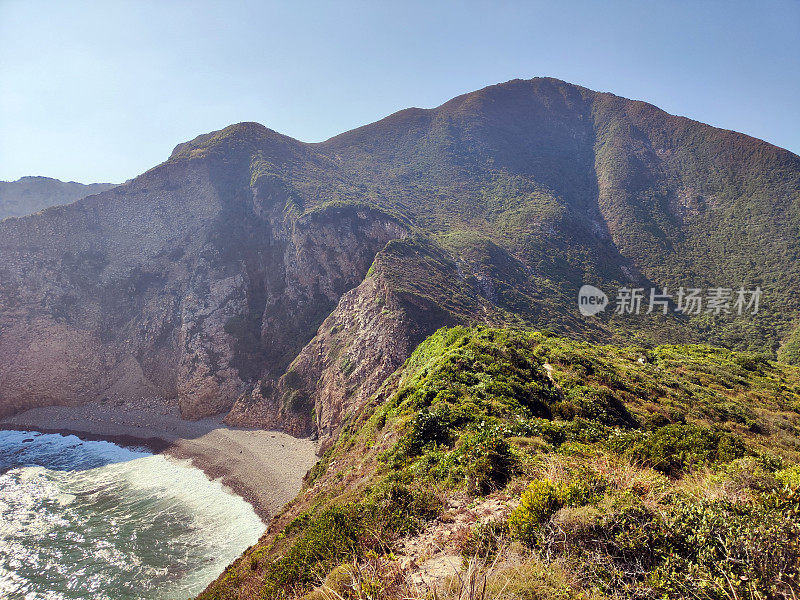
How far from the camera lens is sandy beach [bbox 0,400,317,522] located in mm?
24281

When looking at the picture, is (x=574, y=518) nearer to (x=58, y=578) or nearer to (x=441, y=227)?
(x=58, y=578)

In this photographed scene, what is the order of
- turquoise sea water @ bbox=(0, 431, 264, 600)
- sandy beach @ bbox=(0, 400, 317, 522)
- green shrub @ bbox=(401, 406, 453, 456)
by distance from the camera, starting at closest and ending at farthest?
1. green shrub @ bbox=(401, 406, 453, 456)
2. turquoise sea water @ bbox=(0, 431, 264, 600)
3. sandy beach @ bbox=(0, 400, 317, 522)

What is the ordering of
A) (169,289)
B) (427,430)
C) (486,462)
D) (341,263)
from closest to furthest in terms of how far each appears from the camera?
(486,462)
(427,430)
(341,263)
(169,289)

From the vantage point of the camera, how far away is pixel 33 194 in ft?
278

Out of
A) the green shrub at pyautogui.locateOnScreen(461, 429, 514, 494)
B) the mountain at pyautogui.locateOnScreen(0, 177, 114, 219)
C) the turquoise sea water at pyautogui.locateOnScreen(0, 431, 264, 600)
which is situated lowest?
the turquoise sea water at pyautogui.locateOnScreen(0, 431, 264, 600)

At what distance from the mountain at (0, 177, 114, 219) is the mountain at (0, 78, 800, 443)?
5666cm


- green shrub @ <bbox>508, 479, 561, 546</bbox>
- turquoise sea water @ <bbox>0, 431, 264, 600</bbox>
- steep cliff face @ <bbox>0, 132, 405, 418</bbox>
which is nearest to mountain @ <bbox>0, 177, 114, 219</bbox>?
steep cliff face @ <bbox>0, 132, 405, 418</bbox>

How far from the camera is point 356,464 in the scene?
40.8 ft

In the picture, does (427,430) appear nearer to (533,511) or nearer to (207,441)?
(533,511)

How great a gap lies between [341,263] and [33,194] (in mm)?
102684

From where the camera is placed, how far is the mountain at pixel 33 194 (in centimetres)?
8081

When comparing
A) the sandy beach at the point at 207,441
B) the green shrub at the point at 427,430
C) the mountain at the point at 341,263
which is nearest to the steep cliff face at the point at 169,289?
the mountain at the point at 341,263

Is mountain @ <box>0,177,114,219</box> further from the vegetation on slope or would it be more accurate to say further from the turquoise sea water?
the vegetation on slope
